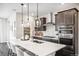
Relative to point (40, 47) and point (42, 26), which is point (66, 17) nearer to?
point (42, 26)

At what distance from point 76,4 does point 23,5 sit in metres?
0.90

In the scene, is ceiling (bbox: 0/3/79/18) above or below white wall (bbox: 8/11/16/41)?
above

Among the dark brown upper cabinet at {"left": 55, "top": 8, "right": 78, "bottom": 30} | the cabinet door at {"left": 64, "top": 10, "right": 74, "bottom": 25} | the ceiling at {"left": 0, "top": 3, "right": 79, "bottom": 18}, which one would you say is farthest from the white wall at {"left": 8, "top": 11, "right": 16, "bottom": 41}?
the cabinet door at {"left": 64, "top": 10, "right": 74, "bottom": 25}

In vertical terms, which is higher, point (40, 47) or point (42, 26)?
point (42, 26)

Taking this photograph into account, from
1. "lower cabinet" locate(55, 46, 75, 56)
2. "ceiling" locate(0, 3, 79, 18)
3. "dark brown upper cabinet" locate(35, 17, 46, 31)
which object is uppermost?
"ceiling" locate(0, 3, 79, 18)

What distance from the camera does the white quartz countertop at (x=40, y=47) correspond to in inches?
67.9

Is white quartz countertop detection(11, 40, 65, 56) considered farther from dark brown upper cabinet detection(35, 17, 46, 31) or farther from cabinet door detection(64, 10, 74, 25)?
cabinet door detection(64, 10, 74, 25)

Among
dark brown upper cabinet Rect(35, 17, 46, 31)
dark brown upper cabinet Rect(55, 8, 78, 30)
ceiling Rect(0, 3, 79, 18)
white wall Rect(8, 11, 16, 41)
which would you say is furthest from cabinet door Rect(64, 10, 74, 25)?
white wall Rect(8, 11, 16, 41)

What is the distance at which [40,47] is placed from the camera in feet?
5.69

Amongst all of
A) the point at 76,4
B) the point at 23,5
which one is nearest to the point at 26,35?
the point at 23,5

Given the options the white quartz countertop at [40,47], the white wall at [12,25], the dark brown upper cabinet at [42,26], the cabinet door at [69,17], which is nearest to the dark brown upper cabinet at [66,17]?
the cabinet door at [69,17]

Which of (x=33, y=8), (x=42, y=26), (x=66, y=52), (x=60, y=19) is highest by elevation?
(x=33, y=8)

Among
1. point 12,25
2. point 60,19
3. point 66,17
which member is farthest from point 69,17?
point 12,25

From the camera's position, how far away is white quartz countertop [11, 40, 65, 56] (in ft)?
5.65
